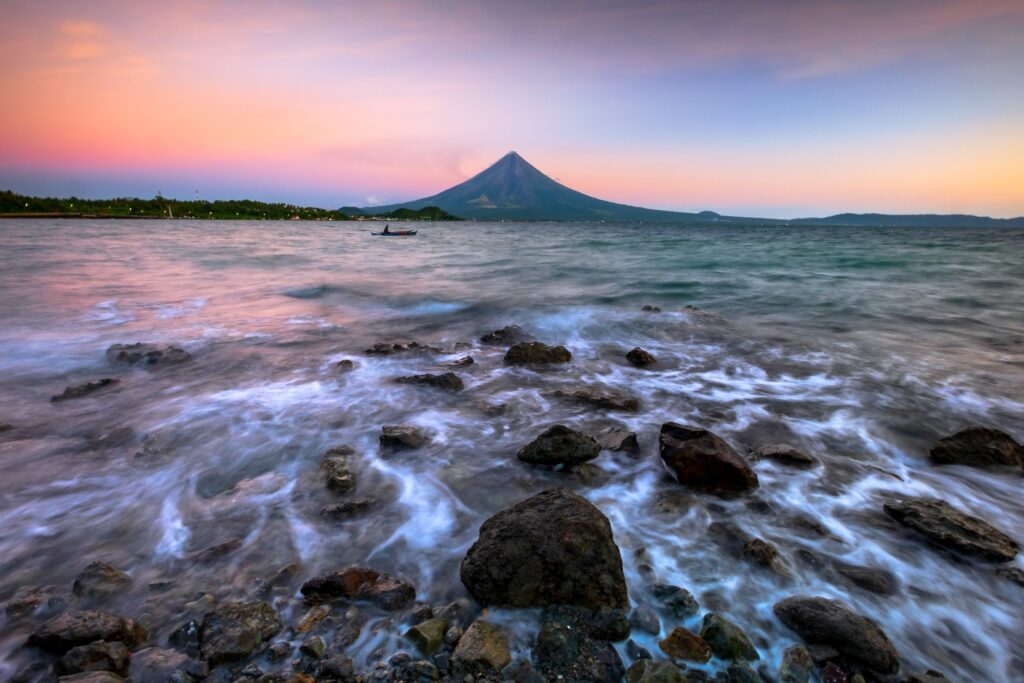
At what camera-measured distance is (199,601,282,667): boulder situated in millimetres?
2516

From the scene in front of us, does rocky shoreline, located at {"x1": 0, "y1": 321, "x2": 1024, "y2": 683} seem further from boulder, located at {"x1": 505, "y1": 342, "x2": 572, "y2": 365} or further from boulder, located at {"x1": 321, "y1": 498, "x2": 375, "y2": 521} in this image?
boulder, located at {"x1": 505, "y1": 342, "x2": 572, "y2": 365}

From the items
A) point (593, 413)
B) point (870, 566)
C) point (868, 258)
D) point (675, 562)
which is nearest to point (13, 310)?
point (593, 413)

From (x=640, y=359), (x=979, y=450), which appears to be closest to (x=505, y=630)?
(x=979, y=450)

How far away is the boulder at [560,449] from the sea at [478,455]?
0.17 meters

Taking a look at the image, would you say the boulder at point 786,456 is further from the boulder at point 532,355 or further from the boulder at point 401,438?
the boulder at point 532,355

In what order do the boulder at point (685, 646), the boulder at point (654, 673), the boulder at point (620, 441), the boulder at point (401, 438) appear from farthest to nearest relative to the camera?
the boulder at point (401, 438)
the boulder at point (620, 441)
the boulder at point (685, 646)
the boulder at point (654, 673)

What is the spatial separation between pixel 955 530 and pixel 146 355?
11.1m

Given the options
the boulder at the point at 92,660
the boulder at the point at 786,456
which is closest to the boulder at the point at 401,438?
the boulder at the point at 92,660

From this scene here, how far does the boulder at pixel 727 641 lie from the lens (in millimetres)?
2566

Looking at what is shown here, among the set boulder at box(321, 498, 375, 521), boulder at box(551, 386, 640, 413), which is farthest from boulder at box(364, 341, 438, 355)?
boulder at box(321, 498, 375, 521)

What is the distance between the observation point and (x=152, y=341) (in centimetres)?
966

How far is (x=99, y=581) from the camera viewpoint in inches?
122

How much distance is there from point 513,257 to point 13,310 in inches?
924

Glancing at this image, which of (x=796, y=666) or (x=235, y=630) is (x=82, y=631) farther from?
(x=796, y=666)
